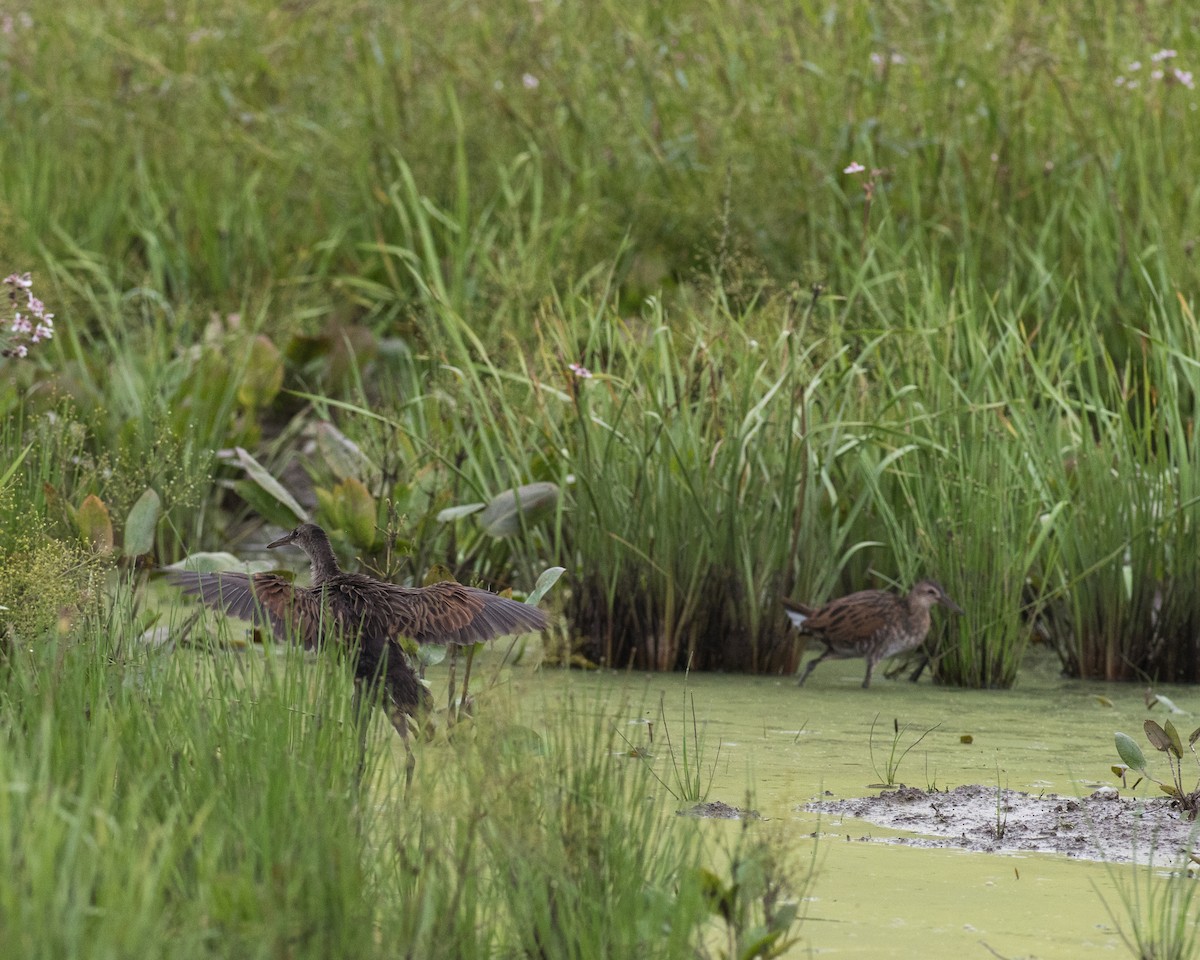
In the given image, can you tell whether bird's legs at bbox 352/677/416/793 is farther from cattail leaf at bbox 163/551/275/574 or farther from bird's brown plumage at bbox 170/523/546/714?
cattail leaf at bbox 163/551/275/574

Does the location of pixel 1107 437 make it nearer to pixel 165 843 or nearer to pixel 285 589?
pixel 285 589

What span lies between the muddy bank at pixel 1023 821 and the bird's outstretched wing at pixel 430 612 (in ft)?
2.40

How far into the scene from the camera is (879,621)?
5512mm

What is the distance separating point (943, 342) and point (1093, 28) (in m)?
3.27

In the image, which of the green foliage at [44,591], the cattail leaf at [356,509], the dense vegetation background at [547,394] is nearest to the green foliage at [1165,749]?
the dense vegetation background at [547,394]

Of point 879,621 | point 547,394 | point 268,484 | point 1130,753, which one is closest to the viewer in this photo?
point 1130,753

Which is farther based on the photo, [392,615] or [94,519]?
[94,519]

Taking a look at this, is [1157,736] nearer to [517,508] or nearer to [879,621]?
[879,621]

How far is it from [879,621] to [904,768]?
120 cm

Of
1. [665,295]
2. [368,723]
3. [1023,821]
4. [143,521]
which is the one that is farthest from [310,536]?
[665,295]

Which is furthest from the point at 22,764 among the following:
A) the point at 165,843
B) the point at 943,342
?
the point at 943,342

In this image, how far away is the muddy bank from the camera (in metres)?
3.58

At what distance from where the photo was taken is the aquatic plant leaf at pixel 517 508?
5777 millimetres

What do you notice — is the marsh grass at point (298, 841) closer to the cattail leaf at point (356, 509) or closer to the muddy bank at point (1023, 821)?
the muddy bank at point (1023, 821)
